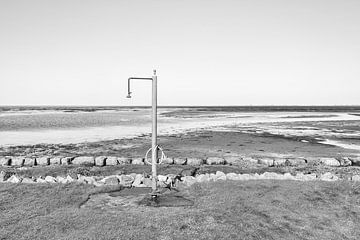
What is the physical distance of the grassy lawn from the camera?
7.23 m

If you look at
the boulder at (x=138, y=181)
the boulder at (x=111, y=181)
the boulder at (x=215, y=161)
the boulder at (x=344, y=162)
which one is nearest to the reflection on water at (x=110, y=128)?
the boulder at (x=344, y=162)

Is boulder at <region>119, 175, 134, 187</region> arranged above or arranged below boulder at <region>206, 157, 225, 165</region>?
above

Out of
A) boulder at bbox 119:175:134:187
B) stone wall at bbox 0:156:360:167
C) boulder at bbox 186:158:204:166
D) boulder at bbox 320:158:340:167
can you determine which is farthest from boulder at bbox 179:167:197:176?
boulder at bbox 320:158:340:167

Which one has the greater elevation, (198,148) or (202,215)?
(202,215)

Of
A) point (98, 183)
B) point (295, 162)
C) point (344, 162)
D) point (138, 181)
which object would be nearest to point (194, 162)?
point (295, 162)

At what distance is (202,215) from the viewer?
325 inches

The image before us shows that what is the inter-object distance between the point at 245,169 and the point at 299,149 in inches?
380

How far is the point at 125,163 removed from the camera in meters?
17.9

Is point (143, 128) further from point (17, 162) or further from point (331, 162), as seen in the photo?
point (331, 162)

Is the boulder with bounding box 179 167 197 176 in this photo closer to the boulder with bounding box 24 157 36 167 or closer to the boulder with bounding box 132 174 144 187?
the boulder with bounding box 132 174 144 187

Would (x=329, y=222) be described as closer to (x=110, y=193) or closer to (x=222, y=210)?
(x=222, y=210)

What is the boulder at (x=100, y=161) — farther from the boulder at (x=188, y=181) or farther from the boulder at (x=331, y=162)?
the boulder at (x=331, y=162)

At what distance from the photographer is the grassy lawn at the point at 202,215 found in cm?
723

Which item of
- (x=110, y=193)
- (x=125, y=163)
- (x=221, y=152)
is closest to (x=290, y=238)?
(x=110, y=193)
